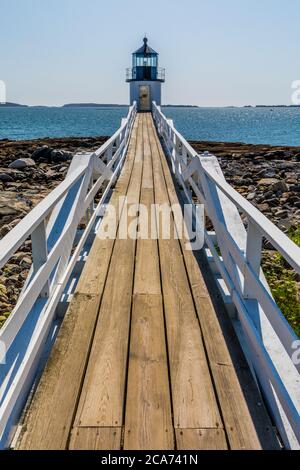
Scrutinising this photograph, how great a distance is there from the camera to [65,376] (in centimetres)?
296

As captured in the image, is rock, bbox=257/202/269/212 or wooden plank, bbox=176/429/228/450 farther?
rock, bbox=257/202/269/212

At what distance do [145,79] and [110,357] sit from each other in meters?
30.1

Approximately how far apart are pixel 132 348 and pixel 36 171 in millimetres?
11941

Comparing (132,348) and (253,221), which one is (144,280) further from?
(253,221)

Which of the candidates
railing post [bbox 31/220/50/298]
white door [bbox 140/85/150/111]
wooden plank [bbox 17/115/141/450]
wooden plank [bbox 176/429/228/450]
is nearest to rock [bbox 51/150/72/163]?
wooden plank [bbox 17/115/141/450]

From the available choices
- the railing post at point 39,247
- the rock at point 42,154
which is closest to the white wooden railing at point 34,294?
the railing post at point 39,247

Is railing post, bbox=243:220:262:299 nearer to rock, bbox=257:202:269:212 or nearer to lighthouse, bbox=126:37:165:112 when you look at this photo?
rock, bbox=257:202:269:212

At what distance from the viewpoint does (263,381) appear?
112 inches

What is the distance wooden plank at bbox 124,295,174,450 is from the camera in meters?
2.47

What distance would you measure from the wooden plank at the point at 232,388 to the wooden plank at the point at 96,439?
0.56 m

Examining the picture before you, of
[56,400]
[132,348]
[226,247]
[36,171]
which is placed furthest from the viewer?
[36,171]

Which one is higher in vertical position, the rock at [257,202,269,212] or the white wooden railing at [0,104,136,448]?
the white wooden railing at [0,104,136,448]

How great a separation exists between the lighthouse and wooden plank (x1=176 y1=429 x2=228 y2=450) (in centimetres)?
3025
